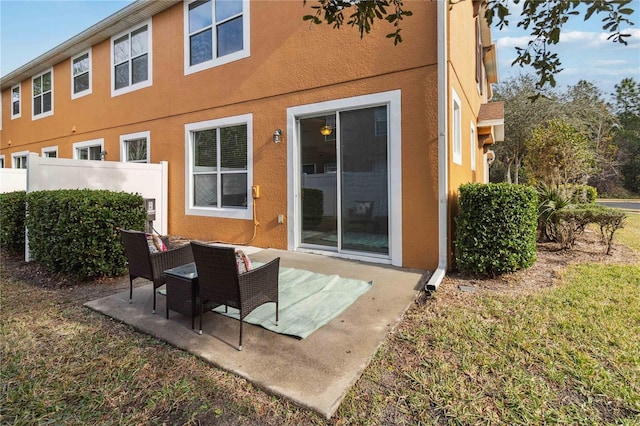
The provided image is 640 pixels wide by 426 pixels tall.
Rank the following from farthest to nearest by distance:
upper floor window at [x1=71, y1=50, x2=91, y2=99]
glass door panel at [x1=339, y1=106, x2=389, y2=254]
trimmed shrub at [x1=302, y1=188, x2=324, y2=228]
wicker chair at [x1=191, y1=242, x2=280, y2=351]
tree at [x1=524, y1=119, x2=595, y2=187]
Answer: upper floor window at [x1=71, y1=50, x2=91, y2=99] → tree at [x1=524, y1=119, x2=595, y2=187] → trimmed shrub at [x1=302, y1=188, x2=324, y2=228] → glass door panel at [x1=339, y1=106, x2=389, y2=254] → wicker chair at [x1=191, y1=242, x2=280, y2=351]

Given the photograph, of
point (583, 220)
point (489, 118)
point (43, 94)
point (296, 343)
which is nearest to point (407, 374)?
point (296, 343)

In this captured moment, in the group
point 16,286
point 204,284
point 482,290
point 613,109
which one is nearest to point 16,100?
point 16,286

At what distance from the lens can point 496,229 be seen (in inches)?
193

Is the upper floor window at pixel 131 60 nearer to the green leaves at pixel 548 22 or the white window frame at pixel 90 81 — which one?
the white window frame at pixel 90 81

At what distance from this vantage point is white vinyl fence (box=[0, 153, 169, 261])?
21.8ft

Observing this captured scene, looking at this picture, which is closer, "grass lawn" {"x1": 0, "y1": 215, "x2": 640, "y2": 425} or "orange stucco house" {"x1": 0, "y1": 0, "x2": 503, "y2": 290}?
"grass lawn" {"x1": 0, "y1": 215, "x2": 640, "y2": 425}

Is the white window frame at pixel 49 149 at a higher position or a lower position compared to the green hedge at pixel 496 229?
higher

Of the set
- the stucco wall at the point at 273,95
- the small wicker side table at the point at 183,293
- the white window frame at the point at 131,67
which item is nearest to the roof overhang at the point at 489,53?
the stucco wall at the point at 273,95

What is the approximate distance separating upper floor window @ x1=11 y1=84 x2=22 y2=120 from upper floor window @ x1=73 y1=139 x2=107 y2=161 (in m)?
5.98

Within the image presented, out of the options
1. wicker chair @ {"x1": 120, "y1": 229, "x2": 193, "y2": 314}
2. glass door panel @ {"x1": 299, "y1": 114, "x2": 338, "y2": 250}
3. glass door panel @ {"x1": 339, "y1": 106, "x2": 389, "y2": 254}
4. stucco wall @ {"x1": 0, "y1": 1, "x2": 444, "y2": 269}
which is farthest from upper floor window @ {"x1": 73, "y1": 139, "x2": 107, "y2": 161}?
glass door panel @ {"x1": 339, "y1": 106, "x2": 389, "y2": 254}

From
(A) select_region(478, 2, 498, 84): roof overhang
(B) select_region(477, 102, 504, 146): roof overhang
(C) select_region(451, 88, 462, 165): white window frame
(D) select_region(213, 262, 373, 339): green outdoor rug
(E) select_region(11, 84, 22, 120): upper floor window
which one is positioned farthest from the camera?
(E) select_region(11, 84, 22, 120): upper floor window

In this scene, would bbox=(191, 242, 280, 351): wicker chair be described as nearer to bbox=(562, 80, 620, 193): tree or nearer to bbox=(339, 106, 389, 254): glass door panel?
bbox=(339, 106, 389, 254): glass door panel

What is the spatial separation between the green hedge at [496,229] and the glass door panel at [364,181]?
53.2 inches

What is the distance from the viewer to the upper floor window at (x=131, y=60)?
9.66 m
